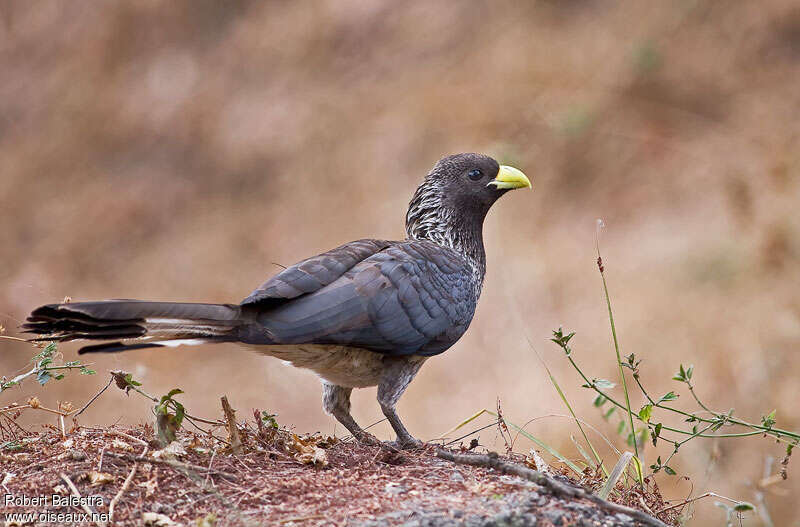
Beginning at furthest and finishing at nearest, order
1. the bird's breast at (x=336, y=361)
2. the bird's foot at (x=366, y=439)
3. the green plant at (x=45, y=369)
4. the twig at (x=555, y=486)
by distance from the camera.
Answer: the bird's foot at (x=366, y=439) → the bird's breast at (x=336, y=361) → the green plant at (x=45, y=369) → the twig at (x=555, y=486)

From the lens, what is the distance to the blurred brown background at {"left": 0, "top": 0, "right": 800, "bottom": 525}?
881cm

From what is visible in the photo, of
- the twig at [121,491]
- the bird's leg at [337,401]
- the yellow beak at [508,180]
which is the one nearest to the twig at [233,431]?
the twig at [121,491]

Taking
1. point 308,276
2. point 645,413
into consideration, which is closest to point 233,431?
point 308,276

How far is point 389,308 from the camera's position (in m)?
4.30

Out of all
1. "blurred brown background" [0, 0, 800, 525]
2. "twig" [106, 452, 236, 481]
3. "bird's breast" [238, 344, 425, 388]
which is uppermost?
"blurred brown background" [0, 0, 800, 525]

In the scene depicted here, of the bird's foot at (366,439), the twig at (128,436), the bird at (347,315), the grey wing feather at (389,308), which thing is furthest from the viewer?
the bird's foot at (366,439)

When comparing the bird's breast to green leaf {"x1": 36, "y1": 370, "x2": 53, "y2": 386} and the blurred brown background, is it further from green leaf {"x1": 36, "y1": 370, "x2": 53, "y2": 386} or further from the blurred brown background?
the blurred brown background

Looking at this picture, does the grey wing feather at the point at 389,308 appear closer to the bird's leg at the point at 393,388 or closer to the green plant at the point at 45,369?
the bird's leg at the point at 393,388

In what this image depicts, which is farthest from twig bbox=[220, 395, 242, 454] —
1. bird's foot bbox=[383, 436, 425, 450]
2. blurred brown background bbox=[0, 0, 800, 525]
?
blurred brown background bbox=[0, 0, 800, 525]

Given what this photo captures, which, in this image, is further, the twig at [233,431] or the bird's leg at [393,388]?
the bird's leg at [393,388]

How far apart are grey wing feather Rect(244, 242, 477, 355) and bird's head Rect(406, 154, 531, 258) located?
44cm

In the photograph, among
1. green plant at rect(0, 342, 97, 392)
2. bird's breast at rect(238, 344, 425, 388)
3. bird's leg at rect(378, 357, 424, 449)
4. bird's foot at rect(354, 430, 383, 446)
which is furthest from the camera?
bird's leg at rect(378, 357, 424, 449)

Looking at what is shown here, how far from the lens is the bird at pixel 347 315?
3.52 metres

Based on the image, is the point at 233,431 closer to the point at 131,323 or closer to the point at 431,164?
the point at 131,323
